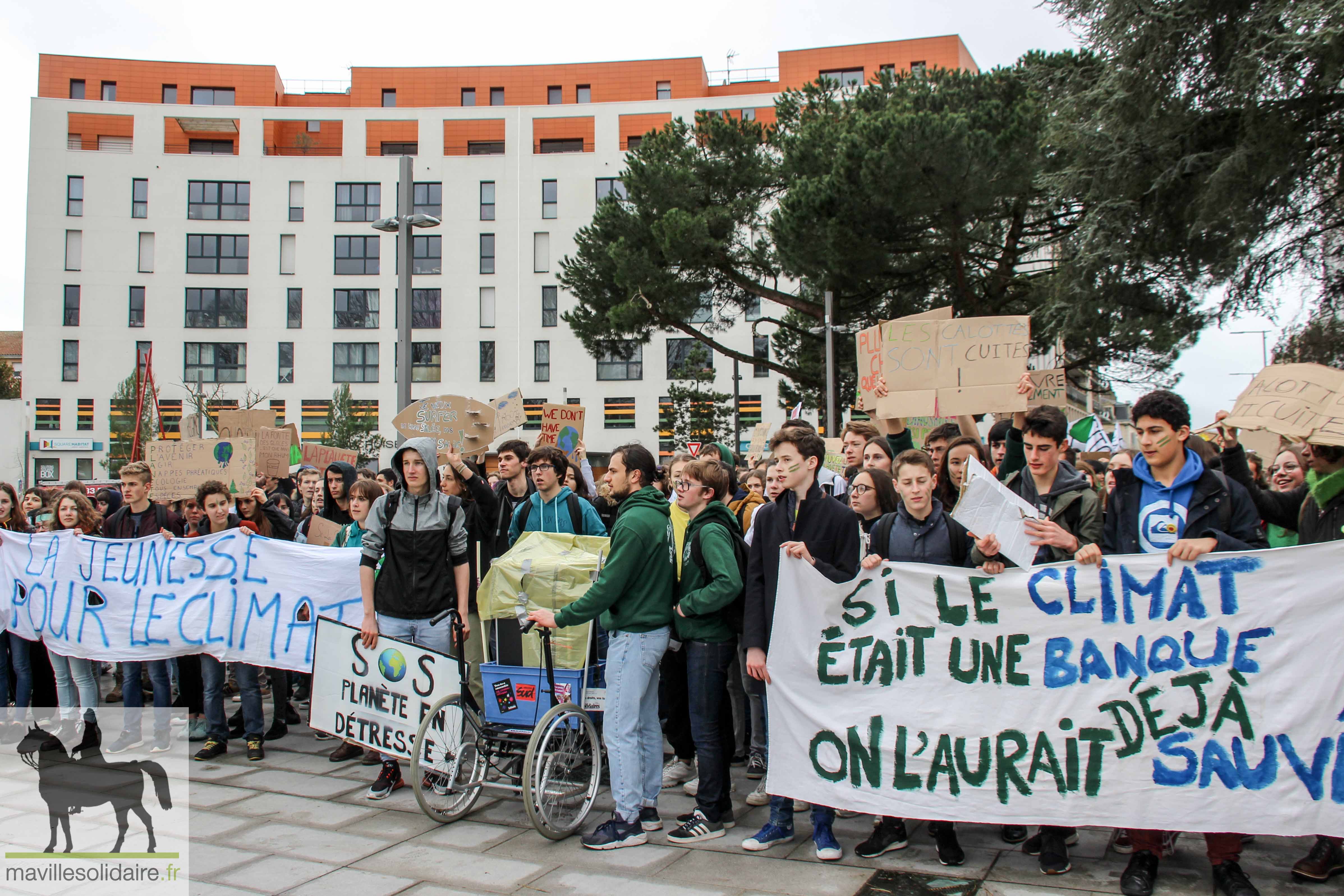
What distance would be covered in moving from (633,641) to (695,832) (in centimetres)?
96

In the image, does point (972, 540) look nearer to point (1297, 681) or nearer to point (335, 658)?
point (1297, 681)

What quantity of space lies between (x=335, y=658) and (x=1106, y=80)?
43.7 ft

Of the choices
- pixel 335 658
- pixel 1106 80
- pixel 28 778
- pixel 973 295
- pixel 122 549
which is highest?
pixel 1106 80

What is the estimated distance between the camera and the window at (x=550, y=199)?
48219 millimetres

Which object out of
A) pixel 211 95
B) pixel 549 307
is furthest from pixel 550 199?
pixel 211 95

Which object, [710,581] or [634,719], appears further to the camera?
[710,581]

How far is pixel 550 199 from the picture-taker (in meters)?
48.4

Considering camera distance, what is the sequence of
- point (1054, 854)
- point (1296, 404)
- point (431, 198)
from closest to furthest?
point (1054, 854) → point (1296, 404) → point (431, 198)

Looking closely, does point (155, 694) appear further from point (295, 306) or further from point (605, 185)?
point (295, 306)

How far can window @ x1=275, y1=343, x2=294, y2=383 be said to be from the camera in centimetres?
4744

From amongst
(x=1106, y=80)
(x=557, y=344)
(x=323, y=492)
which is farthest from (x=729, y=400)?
(x=323, y=492)

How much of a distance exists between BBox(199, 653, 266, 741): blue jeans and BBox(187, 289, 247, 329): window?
4520cm

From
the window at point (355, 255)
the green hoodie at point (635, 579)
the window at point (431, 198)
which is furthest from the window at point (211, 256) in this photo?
the green hoodie at point (635, 579)

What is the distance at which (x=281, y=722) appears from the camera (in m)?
7.14
